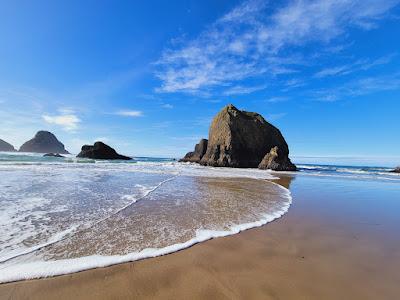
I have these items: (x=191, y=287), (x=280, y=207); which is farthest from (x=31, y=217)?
(x=280, y=207)

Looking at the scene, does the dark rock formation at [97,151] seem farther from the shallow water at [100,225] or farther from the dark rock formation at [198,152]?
the shallow water at [100,225]

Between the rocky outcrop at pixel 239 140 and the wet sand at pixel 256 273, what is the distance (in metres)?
38.0

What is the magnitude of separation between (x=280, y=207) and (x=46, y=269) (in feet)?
19.2

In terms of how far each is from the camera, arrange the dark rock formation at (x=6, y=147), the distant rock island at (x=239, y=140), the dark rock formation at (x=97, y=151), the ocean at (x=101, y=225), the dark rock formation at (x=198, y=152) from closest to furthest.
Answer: the ocean at (x=101, y=225) < the distant rock island at (x=239, y=140) < the dark rock formation at (x=198, y=152) < the dark rock formation at (x=97, y=151) < the dark rock formation at (x=6, y=147)

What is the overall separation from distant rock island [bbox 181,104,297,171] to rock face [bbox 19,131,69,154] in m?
96.3

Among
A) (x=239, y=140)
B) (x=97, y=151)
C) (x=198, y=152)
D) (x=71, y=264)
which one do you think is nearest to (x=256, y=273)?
(x=71, y=264)

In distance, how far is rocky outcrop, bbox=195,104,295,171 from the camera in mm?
43812

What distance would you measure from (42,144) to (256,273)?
136191mm

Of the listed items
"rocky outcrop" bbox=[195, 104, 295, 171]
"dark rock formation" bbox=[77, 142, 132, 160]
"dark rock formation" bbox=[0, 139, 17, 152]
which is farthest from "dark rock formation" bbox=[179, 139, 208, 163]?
"dark rock formation" bbox=[0, 139, 17, 152]

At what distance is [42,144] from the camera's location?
115m

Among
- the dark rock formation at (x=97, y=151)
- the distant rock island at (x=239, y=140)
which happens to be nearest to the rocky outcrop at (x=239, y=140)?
the distant rock island at (x=239, y=140)

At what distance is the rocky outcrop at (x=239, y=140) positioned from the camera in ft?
144

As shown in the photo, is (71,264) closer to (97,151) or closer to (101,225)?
(101,225)

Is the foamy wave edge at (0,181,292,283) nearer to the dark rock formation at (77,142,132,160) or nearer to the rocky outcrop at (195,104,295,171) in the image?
the rocky outcrop at (195,104,295,171)
